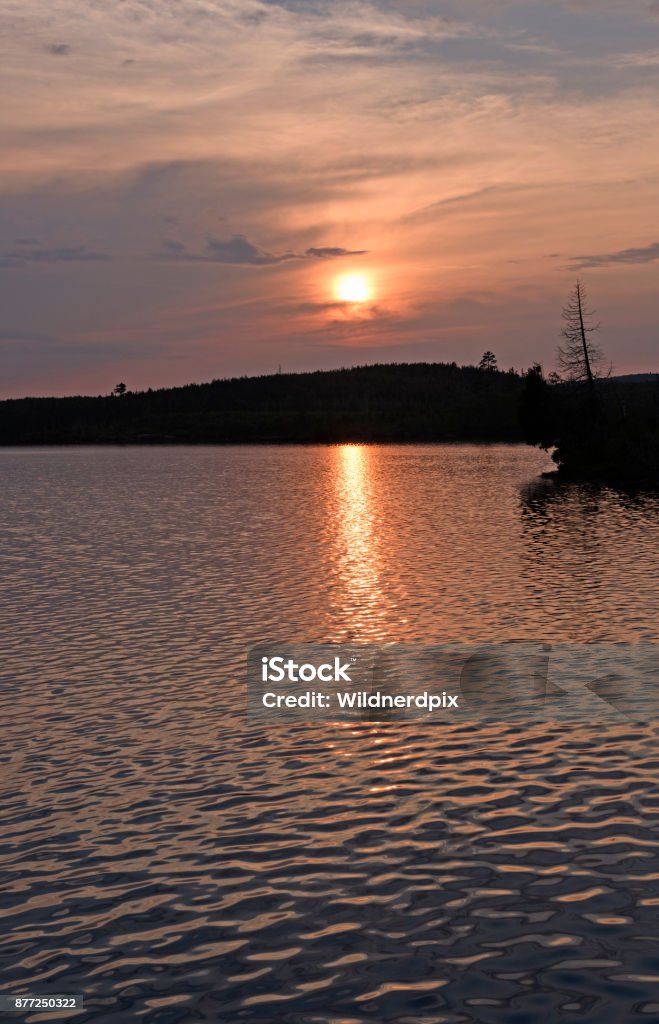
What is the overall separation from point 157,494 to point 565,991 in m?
78.6

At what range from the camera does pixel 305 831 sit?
47.0 feet

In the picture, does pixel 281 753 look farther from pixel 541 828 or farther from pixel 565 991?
pixel 565 991

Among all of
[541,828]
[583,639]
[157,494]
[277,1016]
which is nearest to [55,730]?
[541,828]

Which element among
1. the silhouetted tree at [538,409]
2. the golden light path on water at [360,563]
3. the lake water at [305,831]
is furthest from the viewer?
the silhouetted tree at [538,409]

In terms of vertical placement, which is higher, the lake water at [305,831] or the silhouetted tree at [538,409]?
the silhouetted tree at [538,409]

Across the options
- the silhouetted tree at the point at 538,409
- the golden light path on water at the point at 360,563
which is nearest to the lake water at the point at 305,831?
the golden light path on water at the point at 360,563

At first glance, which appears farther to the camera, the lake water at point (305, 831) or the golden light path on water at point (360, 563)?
the golden light path on water at point (360, 563)

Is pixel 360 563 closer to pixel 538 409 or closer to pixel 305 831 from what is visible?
pixel 305 831

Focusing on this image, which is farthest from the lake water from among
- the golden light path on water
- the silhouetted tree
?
the silhouetted tree

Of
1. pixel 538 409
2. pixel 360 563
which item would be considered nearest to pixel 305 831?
pixel 360 563

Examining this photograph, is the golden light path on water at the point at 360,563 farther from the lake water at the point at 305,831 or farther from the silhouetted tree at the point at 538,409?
the silhouetted tree at the point at 538,409

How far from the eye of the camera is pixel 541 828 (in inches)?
560

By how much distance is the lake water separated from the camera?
10422 mm

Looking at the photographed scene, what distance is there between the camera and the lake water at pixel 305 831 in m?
10.4
